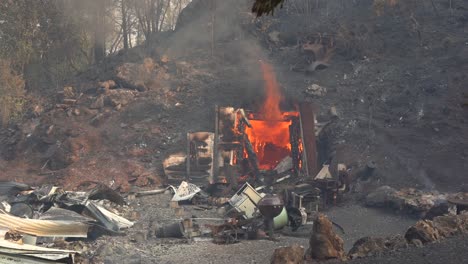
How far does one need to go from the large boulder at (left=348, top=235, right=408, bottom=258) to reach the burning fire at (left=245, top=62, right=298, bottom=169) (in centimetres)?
1058

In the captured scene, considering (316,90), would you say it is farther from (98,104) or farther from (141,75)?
(98,104)

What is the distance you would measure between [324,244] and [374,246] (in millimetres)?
919

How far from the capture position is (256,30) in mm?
29562

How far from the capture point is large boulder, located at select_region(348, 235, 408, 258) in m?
9.01

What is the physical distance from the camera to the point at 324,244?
9.18 m

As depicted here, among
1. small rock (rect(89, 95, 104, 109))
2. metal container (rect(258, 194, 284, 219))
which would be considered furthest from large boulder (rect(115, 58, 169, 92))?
metal container (rect(258, 194, 284, 219))

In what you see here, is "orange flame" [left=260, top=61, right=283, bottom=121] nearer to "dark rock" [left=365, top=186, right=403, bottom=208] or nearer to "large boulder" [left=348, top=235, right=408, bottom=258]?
"dark rock" [left=365, top=186, right=403, bottom=208]

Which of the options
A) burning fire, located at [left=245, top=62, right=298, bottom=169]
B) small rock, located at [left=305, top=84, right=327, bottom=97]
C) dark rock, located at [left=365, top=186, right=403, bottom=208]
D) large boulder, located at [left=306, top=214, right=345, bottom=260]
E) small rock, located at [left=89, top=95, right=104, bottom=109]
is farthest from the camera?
small rock, located at [left=89, top=95, right=104, bottom=109]

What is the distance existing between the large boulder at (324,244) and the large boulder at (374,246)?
0.81 ft

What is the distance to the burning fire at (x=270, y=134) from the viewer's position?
20.5 meters

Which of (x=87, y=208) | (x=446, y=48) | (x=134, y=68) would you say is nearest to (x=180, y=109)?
(x=134, y=68)

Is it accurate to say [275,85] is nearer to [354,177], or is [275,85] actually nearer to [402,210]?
[354,177]

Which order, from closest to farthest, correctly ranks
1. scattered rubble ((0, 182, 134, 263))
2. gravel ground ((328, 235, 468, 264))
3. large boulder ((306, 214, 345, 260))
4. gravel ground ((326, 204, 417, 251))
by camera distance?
scattered rubble ((0, 182, 134, 263)), gravel ground ((328, 235, 468, 264)), large boulder ((306, 214, 345, 260)), gravel ground ((326, 204, 417, 251))

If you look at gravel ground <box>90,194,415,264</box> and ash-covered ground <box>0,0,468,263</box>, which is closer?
gravel ground <box>90,194,415,264</box>
